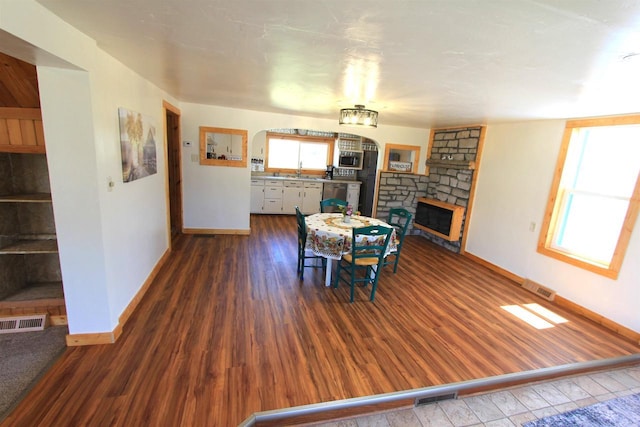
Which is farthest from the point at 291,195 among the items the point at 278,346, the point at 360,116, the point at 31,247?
the point at 31,247

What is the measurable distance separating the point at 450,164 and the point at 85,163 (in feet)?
17.1

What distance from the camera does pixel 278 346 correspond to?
2436 mm

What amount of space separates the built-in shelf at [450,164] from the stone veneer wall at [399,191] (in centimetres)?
35

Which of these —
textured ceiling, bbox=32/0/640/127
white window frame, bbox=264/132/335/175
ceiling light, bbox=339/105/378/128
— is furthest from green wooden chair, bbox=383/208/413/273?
white window frame, bbox=264/132/335/175

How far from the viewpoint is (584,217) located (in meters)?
3.45

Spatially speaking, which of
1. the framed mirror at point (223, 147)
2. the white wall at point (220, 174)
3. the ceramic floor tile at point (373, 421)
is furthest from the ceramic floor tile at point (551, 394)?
the framed mirror at point (223, 147)

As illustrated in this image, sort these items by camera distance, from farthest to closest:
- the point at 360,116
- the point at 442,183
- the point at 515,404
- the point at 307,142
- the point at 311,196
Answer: the point at 307,142
the point at 311,196
the point at 442,183
the point at 360,116
the point at 515,404

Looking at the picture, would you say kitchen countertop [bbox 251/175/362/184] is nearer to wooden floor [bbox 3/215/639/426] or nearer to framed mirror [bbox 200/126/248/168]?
framed mirror [bbox 200/126/248/168]

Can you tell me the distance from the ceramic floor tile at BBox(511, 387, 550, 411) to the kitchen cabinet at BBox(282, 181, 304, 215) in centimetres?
565

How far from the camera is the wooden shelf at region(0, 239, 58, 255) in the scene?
2.34 metres

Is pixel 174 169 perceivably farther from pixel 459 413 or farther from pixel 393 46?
pixel 459 413

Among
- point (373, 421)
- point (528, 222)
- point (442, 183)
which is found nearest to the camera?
point (373, 421)

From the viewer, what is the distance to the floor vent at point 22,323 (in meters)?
2.40

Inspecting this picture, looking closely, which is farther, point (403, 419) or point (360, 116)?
point (360, 116)
